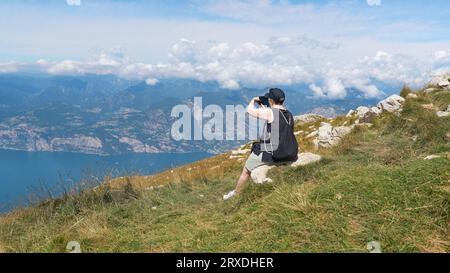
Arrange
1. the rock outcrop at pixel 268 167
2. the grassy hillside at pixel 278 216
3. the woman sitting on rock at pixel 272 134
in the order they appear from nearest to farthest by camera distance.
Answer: the grassy hillside at pixel 278 216, the rock outcrop at pixel 268 167, the woman sitting on rock at pixel 272 134

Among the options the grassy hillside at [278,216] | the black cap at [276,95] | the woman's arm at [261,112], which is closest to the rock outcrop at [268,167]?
the grassy hillside at [278,216]

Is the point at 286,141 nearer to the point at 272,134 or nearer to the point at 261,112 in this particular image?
the point at 272,134

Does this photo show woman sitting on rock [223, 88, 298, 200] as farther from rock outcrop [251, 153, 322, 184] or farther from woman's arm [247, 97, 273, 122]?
rock outcrop [251, 153, 322, 184]

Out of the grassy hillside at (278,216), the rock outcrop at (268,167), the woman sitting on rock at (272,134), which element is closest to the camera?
the grassy hillside at (278,216)

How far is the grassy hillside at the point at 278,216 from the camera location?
17.0 feet

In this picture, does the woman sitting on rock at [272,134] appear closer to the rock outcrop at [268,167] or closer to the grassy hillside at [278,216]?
the rock outcrop at [268,167]

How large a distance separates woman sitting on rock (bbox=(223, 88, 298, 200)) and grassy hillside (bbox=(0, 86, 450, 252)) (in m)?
0.41

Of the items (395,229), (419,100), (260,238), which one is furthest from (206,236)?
(419,100)

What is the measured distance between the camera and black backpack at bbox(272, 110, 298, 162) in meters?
8.89

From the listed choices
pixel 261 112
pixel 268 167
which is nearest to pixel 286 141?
pixel 268 167

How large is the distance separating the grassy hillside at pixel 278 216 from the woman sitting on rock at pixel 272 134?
0.41 metres

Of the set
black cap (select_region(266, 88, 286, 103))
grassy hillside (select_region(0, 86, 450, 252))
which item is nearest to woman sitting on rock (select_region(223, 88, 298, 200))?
black cap (select_region(266, 88, 286, 103))

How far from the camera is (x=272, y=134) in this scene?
8969 millimetres

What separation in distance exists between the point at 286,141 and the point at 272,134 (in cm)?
38
